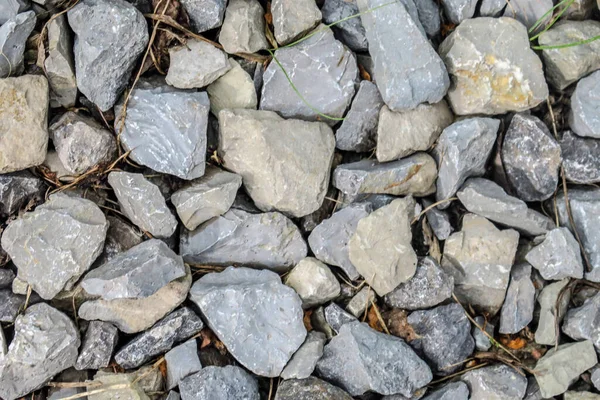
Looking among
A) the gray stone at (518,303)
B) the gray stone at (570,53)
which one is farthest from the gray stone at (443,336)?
the gray stone at (570,53)

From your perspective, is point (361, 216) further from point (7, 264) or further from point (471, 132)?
point (7, 264)

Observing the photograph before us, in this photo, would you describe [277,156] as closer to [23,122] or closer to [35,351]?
[23,122]

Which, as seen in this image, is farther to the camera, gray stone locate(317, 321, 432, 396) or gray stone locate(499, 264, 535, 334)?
gray stone locate(499, 264, 535, 334)

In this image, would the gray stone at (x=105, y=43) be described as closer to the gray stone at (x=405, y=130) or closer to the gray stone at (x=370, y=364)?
the gray stone at (x=405, y=130)

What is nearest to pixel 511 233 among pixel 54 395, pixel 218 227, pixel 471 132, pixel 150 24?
pixel 471 132

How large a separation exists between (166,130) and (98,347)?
0.71 metres

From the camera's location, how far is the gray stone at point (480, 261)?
82.0 inches

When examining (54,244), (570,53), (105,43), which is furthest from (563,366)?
(105,43)

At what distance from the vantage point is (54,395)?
6.63 feet

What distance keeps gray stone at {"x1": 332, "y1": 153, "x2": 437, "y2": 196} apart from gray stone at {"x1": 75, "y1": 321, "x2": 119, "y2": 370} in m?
0.87

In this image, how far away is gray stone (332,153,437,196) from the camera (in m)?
2.08

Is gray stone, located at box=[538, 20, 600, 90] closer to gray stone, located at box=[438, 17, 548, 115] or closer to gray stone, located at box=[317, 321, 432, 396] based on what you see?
gray stone, located at box=[438, 17, 548, 115]

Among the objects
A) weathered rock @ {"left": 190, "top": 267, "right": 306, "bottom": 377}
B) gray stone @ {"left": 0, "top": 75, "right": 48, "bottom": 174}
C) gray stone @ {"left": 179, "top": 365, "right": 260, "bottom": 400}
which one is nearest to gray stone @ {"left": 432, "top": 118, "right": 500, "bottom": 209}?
weathered rock @ {"left": 190, "top": 267, "right": 306, "bottom": 377}

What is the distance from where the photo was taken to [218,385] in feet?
6.43
